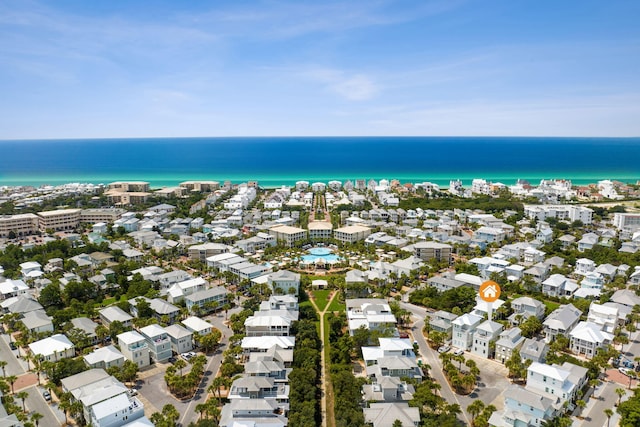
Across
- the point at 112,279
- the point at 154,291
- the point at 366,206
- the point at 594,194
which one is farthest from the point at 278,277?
the point at 594,194

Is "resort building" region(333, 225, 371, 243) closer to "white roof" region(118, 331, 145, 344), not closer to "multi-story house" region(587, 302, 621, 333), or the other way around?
"multi-story house" region(587, 302, 621, 333)

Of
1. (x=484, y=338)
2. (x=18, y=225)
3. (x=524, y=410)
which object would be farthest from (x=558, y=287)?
(x=18, y=225)

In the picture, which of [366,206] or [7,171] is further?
[7,171]

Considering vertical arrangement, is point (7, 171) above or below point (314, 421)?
above

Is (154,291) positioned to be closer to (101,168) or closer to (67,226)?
(67,226)

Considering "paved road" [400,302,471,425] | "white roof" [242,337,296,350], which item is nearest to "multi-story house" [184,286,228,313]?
"white roof" [242,337,296,350]

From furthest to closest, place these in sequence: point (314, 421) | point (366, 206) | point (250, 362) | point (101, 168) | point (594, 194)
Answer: point (101, 168)
point (594, 194)
point (366, 206)
point (250, 362)
point (314, 421)

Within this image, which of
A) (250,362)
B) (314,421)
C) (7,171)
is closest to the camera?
(314,421)
